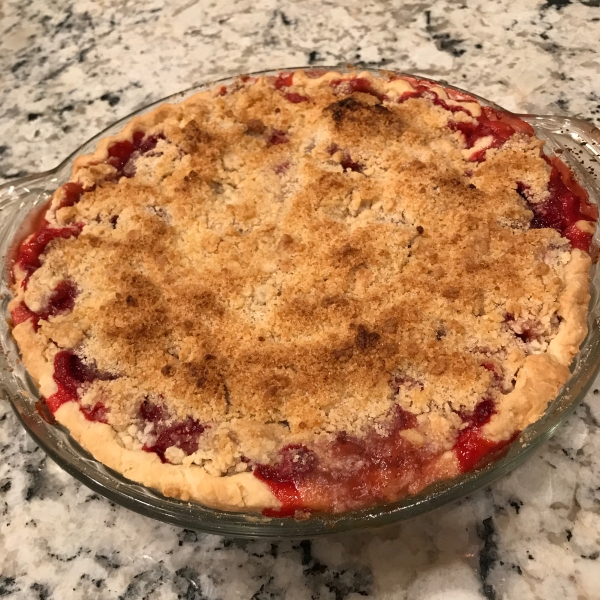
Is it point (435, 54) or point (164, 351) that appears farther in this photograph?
point (435, 54)

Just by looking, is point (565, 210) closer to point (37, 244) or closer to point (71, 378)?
point (71, 378)

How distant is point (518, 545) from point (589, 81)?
157cm

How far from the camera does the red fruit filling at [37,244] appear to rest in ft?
4.93

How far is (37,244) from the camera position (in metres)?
1.53

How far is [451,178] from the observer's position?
1.51 meters

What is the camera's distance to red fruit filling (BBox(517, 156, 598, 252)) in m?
1.40

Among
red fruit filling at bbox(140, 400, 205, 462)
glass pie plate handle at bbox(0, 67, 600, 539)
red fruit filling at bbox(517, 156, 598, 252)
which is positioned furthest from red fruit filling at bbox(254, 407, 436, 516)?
red fruit filling at bbox(517, 156, 598, 252)

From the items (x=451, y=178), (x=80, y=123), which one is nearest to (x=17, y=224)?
(x=80, y=123)

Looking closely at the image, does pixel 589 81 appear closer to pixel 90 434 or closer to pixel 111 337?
pixel 111 337

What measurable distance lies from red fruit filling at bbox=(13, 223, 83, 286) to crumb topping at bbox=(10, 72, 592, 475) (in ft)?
0.08

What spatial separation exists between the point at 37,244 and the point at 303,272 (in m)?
0.67

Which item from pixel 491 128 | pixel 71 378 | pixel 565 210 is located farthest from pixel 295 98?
pixel 71 378

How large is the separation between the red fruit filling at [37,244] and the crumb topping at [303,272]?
0.03 meters

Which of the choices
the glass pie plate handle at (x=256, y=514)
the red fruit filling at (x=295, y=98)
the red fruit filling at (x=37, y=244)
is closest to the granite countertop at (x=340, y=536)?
the glass pie plate handle at (x=256, y=514)
